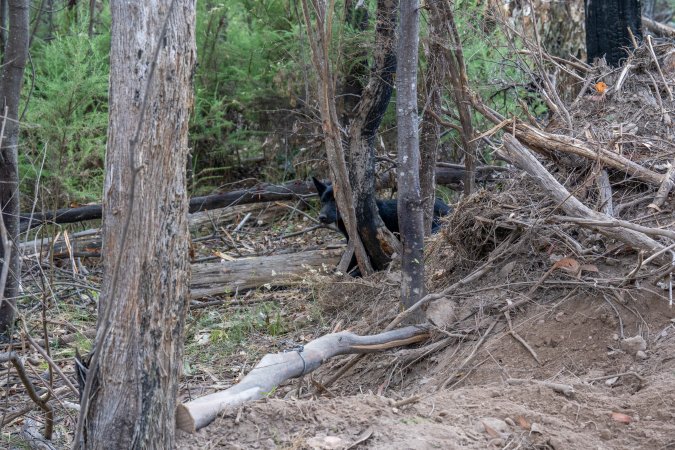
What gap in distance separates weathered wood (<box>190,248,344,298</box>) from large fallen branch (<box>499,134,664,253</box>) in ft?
10.1

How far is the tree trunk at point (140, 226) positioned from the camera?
3342 mm

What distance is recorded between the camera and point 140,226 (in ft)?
11.0

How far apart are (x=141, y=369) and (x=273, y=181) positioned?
8968mm

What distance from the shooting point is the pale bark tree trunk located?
577 cm

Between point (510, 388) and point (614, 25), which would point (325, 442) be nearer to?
point (510, 388)

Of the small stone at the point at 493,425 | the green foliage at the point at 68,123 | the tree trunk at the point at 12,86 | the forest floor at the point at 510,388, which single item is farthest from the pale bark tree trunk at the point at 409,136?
the green foliage at the point at 68,123

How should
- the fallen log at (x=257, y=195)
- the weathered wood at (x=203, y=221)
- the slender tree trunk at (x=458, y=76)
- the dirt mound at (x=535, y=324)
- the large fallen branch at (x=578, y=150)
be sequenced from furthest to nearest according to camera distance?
the fallen log at (x=257, y=195), the weathered wood at (x=203, y=221), the slender tree trunk at (x=458, y=76), the large fallen branch at (x=578, y=150), the dirt mound at (x=535, y=324)

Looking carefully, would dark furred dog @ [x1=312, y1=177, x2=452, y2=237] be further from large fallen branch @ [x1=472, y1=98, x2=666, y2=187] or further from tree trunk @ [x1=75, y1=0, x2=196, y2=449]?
tree trunk @ [x1=75, y1=0, x2=196, y2=449]

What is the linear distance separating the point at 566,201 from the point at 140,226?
3480mm

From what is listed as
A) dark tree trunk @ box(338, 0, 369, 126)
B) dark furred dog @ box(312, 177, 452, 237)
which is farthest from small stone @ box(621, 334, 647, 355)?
dark tree trunk @ box(338, 0, 369, 126)

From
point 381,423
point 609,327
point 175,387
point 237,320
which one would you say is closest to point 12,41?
point 237,320

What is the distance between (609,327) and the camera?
17.2 ft

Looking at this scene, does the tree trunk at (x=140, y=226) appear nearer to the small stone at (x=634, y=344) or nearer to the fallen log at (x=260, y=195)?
the small stone at (x=634, y=344)

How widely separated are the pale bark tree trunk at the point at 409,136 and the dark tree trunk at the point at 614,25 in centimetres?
355
